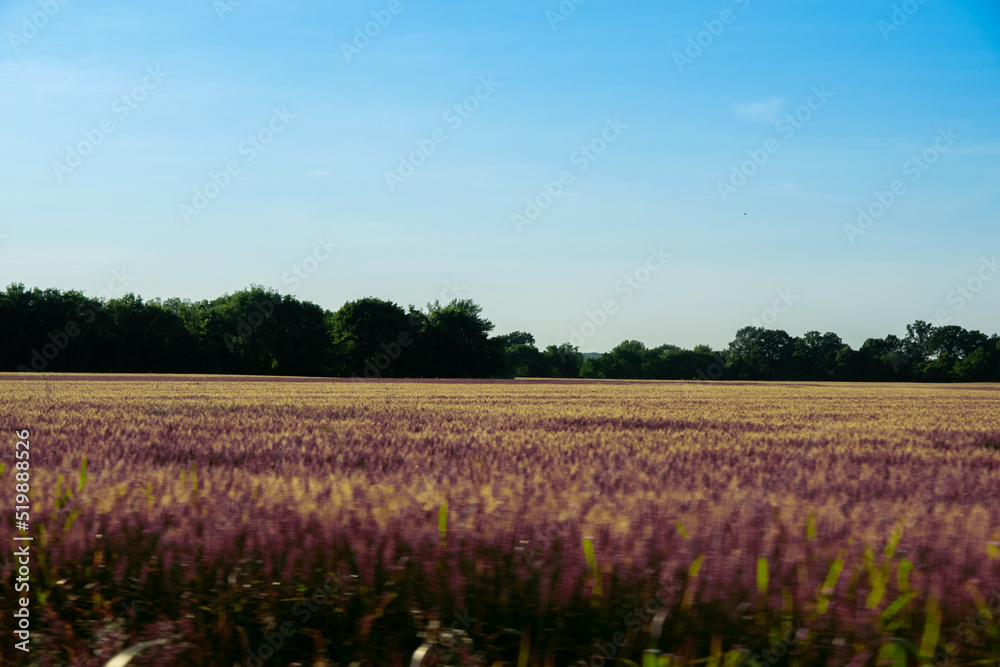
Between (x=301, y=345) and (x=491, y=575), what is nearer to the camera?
(x=491, y=575)

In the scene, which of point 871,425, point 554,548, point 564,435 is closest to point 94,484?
point 554,548

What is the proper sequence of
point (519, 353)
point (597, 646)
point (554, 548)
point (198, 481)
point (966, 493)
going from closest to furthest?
point (597, 646) → point (554, 548) → point (198, 481) → point (966, 493) → point (519, 353)

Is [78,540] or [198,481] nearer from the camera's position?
[78,540]

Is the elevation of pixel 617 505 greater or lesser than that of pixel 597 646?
greater

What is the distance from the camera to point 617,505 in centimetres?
347

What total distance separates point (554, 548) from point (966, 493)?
310 centimetres

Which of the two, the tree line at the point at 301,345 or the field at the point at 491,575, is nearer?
the field at the point at 491,575

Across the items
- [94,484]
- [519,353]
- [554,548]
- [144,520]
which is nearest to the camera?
[554,548]

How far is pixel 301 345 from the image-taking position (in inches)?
3548

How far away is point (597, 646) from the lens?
8.89 ft

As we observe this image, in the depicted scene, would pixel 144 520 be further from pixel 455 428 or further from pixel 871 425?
pixel 871 425

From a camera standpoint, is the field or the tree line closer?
the field

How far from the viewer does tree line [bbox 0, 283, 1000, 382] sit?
78.5m

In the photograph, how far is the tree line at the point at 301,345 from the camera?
7850 centimetres
